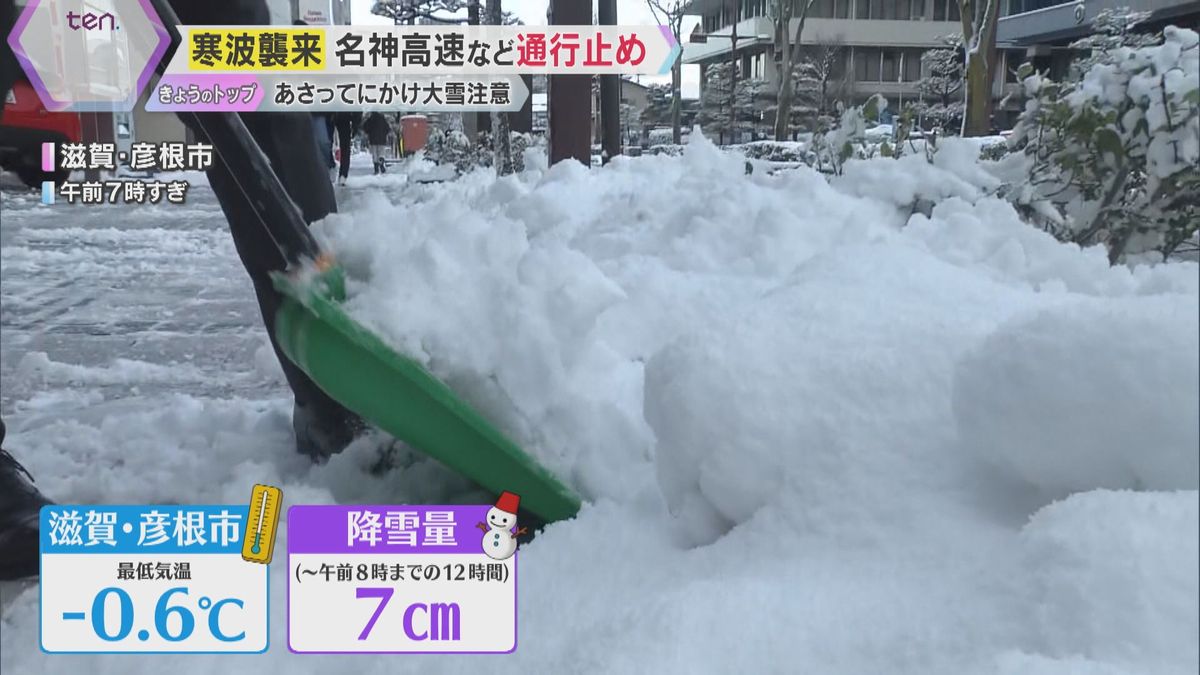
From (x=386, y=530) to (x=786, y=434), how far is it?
38 centimetres

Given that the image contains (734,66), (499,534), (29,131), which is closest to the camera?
(499,534)

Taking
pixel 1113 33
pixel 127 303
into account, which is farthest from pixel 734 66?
pixel 127 303

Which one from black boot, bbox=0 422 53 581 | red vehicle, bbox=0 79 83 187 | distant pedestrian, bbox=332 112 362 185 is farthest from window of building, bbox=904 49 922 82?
black boot, bbox=0 422 53 581

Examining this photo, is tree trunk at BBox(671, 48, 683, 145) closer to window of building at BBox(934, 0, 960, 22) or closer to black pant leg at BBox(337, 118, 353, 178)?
window of building at BBox(934, 0, 960, 22)

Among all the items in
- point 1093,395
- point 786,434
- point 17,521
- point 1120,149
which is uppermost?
point 1120,149

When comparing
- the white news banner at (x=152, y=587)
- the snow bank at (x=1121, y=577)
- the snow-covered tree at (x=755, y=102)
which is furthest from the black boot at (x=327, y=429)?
the snow bank at (x=1121, y=577)

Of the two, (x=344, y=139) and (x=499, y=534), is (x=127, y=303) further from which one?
(x=499, y=534)

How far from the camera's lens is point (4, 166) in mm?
1150

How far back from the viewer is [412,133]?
165 cm

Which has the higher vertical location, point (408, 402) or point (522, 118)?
point (522, 118)

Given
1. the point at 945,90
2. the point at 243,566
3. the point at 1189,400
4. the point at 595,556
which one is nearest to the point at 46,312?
the point at 243,566

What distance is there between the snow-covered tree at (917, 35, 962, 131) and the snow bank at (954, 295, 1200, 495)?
1.80ft

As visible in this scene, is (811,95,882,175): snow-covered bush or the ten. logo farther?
(811,95,882,175): snow-covered bush

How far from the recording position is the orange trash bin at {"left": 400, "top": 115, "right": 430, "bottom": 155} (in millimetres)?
1534
